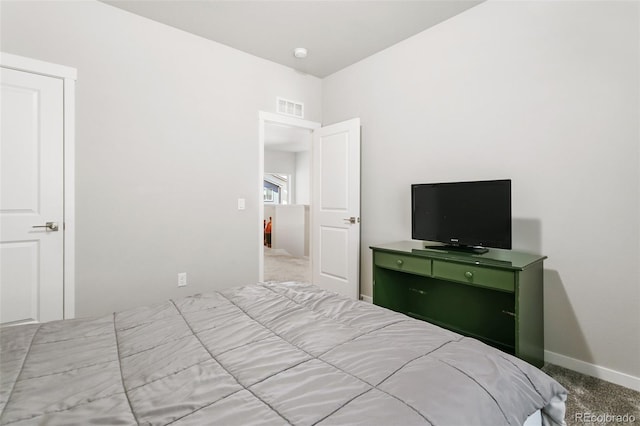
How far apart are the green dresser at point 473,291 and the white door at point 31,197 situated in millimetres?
2606

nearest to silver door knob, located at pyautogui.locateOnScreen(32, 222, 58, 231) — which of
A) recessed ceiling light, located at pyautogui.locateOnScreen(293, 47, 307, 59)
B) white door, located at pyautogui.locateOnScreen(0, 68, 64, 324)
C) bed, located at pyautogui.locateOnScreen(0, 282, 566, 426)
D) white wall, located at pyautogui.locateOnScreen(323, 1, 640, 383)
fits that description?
white door, located at pyautogui.locateOnScreen(0, 68, 64, 324)

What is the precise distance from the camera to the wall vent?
12.2 ft

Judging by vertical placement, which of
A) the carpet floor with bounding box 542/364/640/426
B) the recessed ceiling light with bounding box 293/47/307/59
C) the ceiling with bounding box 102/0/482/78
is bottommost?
the carpet floor with bounding box 542/364/640/426

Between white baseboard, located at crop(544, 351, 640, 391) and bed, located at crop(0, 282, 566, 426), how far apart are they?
1.39m

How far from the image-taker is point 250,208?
3486 millimetres

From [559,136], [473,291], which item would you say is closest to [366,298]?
[473,291]

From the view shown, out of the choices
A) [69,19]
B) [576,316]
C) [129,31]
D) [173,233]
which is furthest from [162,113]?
[576,316]

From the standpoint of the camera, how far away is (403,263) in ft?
8.46

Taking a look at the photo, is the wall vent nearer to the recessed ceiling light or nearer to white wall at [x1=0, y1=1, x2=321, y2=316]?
white wall at [x1=0, y1=1, x2=321, y2=316]

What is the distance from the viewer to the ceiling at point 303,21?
2619 mm

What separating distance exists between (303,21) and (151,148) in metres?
1.80

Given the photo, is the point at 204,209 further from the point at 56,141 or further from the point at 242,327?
the point at 242,327

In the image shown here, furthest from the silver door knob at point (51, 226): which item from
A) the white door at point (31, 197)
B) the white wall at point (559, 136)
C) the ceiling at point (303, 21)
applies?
the white wall at point (559, 136)

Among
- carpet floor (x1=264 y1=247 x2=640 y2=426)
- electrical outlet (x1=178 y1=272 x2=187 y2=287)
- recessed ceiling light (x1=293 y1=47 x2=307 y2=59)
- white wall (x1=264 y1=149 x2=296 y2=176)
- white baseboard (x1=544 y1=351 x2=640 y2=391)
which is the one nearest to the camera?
carpet floor (x1=264 y1=247 x2=640 y2=426)
